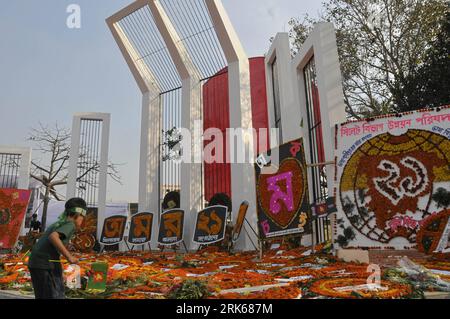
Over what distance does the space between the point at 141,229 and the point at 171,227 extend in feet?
4.30

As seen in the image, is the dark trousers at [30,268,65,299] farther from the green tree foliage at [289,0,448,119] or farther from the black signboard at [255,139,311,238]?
the green tree foliage at [289,0,448,119]

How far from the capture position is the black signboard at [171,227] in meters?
11.7

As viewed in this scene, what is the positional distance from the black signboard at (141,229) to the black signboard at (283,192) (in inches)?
222

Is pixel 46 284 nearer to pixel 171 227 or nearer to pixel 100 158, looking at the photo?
pixel 171 227

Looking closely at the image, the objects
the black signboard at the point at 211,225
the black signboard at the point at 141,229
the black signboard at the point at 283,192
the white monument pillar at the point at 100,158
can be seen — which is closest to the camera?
the black signboard at the point at 283,192

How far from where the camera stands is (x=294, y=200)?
736 cm

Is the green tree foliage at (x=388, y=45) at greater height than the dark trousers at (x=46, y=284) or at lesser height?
greater

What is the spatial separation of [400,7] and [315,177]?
30.6ft

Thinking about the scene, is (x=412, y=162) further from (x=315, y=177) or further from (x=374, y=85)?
(x=374, y=85)

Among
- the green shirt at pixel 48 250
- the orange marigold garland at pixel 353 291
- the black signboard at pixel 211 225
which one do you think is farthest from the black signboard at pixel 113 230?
the green shirt at pixel 48 250

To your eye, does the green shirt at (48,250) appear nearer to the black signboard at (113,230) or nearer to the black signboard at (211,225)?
the black signboard at (211,225)

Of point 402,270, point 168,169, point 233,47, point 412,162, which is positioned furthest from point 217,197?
point 402,270

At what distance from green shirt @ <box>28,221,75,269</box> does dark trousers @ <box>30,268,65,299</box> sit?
0.05m

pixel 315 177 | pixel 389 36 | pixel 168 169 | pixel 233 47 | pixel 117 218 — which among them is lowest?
pixel 117 218
